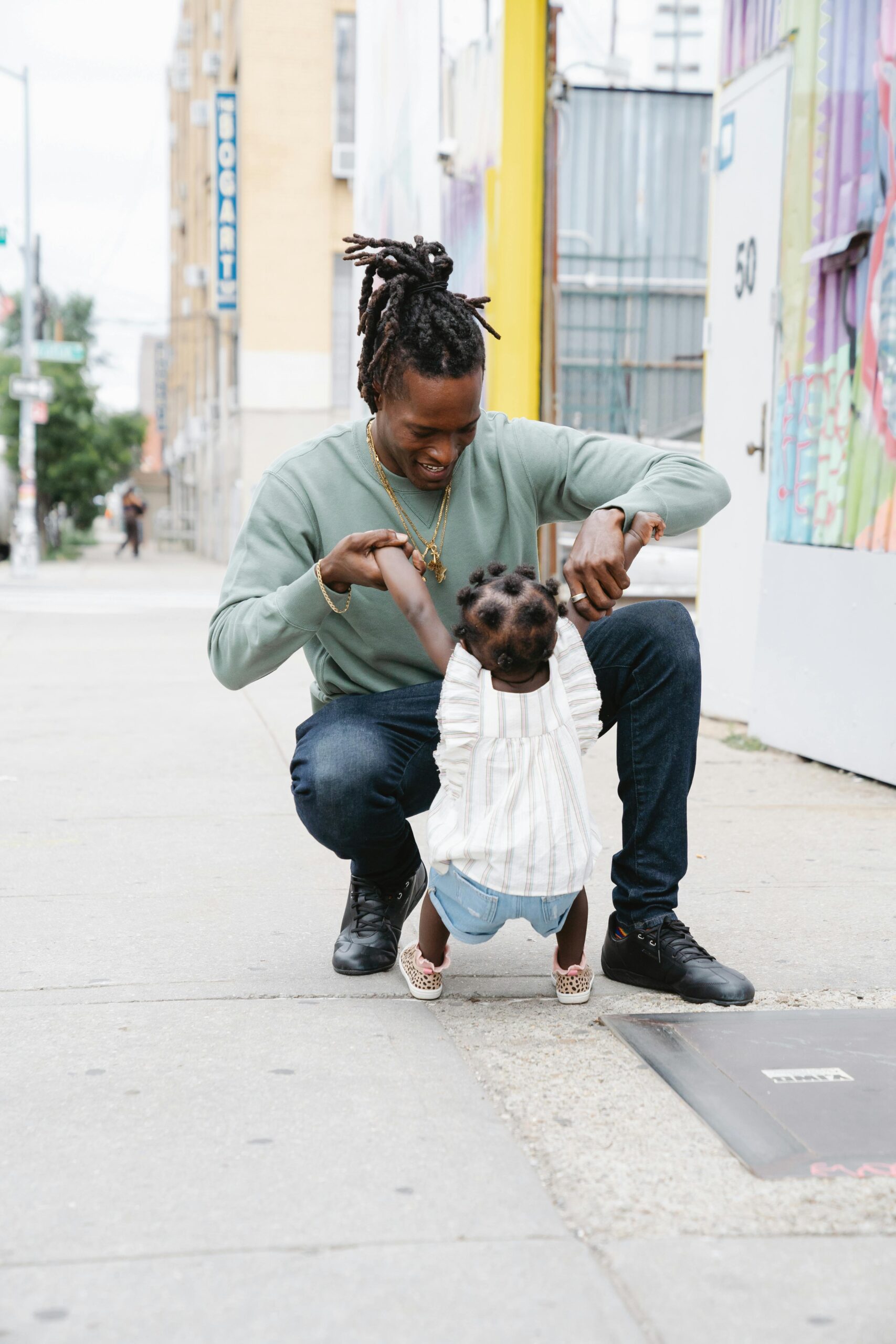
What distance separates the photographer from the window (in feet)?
77.3

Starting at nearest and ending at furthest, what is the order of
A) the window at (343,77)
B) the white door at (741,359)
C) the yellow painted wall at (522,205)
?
the white door at (741,359), the yellow painted wall at (522,205), the window at (343,77)

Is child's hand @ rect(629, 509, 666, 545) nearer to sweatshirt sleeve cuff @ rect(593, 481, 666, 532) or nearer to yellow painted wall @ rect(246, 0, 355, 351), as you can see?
sweatshirt sleeve cuff @ rect(593, 481, 666, 532)

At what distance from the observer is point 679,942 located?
2934mm

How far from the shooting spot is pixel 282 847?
4305 mm

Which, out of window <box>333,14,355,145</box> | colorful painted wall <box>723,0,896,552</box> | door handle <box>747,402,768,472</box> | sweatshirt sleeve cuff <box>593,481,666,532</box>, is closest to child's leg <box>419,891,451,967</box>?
sweatshirt sleeve cuff <box>593,481,666,532</box>

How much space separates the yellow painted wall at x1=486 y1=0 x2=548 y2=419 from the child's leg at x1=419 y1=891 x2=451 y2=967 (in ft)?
15.5

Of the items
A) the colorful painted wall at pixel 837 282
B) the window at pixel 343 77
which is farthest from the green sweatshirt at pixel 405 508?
the window at pixel 343 77

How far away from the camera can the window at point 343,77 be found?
23.6 m

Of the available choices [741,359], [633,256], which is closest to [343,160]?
[633,256]

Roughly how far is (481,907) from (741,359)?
4.72 metres

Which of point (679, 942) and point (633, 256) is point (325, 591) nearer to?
point (679, 942)

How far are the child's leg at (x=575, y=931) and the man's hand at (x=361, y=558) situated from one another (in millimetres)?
692

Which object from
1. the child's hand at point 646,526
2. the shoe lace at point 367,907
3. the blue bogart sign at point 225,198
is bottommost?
the shoe lace at point 367,907

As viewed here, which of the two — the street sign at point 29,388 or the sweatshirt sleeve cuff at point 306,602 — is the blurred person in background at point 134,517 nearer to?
the street sign at point 29,388
